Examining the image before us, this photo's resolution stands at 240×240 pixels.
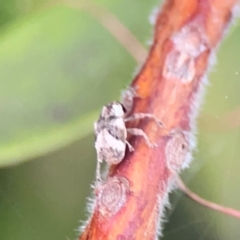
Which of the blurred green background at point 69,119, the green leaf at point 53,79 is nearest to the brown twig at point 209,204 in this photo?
the blurred green background at point 69,119

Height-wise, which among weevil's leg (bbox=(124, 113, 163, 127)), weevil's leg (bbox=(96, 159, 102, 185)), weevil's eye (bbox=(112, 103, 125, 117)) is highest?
weevil's eye (bbox=(112, 103, 125, 117))

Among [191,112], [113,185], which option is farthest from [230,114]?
[113,185]

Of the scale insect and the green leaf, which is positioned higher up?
the green leaf

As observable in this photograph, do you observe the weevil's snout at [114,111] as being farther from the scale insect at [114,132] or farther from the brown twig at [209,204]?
the brown twig at [209,204]

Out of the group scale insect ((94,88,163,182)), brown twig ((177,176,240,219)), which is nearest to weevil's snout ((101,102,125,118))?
scale insect ((94,88,163,182))

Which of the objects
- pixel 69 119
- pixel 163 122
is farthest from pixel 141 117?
pixel 69 119

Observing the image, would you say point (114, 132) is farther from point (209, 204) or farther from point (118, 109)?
point (209, 204)

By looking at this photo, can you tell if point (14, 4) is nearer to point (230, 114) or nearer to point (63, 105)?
point (63, 105)

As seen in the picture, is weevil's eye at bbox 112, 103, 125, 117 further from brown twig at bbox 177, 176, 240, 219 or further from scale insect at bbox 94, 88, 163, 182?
brown twig at bbox 177, 176, 240, 219

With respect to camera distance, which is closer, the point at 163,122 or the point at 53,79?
the point at 163,122
